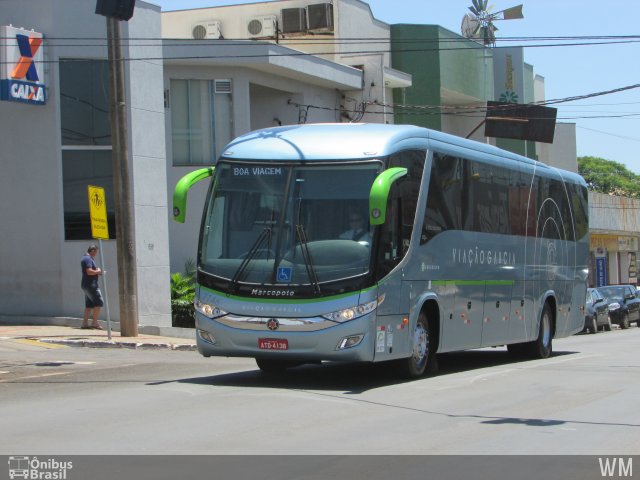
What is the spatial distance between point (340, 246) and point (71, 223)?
12.7m

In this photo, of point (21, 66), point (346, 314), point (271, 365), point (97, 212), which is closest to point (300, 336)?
point (346, 314)

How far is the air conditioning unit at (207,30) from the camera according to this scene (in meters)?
40.3

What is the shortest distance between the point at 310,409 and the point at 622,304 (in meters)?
30.5

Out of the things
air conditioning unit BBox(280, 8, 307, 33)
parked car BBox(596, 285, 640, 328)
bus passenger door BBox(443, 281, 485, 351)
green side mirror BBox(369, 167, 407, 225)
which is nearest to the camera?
green side mirror BBox(369, 167, 407, 225)

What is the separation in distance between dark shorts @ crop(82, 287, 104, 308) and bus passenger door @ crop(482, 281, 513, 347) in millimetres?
9331

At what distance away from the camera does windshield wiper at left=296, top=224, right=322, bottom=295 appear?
12773 millimetres

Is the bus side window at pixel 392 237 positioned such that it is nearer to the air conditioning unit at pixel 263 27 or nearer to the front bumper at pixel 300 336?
the front bumper at pixel 300 336

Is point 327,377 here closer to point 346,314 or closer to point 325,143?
point 346,314

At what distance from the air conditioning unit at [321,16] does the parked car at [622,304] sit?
1451cm

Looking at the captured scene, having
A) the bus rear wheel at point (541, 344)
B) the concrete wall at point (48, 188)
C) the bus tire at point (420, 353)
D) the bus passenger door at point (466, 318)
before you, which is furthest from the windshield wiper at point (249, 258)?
the concrete wall at point (48, 188)

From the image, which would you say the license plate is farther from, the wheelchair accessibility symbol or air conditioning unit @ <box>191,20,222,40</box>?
air conditioning unit @ <box>191,20,222,40</box>

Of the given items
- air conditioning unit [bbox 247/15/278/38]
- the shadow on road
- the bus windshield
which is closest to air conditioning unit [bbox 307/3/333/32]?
air conditioning unit [bbox 247/15/278/38]

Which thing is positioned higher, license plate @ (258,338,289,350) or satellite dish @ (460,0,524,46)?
satellite dish @ (460,0,524,46)

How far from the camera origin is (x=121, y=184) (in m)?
21.0
